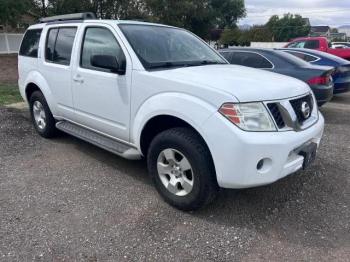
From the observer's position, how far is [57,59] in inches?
210

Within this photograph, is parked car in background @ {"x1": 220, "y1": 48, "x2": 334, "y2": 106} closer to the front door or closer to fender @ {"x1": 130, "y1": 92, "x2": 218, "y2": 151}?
the front door

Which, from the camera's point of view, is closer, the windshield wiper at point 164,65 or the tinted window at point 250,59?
the windshield wiper at point 164,65

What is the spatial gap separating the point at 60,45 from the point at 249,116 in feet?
10.8

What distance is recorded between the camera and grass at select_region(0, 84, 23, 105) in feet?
30.7

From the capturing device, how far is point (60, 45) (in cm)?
532

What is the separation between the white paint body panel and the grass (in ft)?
16.3

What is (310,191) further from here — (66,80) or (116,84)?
(66,80)

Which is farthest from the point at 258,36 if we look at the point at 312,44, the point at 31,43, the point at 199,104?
the point at 199,104

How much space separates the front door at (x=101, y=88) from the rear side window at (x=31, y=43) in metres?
1.44

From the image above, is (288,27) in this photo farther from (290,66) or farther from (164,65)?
(164,65)

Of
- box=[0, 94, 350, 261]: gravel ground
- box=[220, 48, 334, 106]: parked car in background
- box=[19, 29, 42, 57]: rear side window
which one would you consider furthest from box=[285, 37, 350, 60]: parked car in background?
box=[19, 29, 42, 57]: rear side window

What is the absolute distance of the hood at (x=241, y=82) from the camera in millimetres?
3293

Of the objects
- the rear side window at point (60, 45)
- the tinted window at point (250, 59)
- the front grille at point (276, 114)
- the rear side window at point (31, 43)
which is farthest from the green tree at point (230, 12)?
the front grille at point (276, 114)

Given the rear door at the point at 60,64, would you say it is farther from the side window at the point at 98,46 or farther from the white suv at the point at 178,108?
the side window at the point at 98,46
